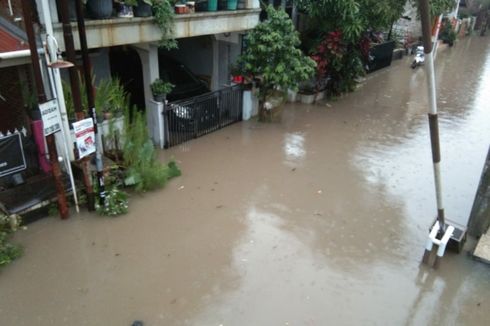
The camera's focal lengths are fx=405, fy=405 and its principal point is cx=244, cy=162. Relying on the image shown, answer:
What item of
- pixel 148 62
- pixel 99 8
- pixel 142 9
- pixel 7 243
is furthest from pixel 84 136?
pixel 148 62

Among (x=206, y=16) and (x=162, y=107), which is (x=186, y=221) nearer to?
(x=162, y=107)

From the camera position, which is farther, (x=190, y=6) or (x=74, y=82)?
(x=190, y=6)

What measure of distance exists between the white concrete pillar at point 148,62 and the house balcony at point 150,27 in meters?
0.51

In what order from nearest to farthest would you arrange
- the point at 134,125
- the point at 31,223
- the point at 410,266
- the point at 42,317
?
1. the point at 42,317
2. the point at 410,266
3. the point at 31,223
4. the point at 134,125

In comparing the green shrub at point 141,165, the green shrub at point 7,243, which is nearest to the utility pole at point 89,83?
the green shrub at point 141,165

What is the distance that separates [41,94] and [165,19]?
293 centimetres

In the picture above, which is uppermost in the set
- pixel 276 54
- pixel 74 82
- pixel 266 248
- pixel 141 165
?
pixel 74 82

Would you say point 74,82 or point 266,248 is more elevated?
point 74,82

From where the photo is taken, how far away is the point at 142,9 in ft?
22.0

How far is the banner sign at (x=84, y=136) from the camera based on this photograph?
505 centimetres

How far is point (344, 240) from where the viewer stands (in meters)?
5.55

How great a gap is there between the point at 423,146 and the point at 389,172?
5.77 ft

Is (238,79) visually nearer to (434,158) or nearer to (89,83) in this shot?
(89,83)

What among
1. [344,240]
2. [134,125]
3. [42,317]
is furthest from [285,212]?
[42,317]
